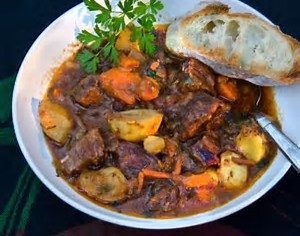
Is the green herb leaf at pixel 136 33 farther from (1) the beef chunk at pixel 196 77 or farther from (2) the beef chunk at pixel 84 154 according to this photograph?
(2) the beef chunk at pixel 84 154

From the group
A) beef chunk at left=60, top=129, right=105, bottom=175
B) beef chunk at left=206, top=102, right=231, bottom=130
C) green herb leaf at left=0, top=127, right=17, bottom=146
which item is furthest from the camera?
green herb leaf at left=0, top=127, right=17, bottom=146

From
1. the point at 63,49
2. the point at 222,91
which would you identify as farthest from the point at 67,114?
the point at 222,91

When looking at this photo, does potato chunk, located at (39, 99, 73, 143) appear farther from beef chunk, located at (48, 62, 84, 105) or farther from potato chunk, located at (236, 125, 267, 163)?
potato chunk, located at (236, 125, 267, 163)

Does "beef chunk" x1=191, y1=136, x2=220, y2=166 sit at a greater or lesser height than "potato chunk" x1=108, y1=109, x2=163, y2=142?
lesser

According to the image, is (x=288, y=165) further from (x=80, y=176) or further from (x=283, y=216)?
(x=80, y=176)

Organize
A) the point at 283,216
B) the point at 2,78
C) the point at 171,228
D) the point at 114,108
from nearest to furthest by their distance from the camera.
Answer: the point at 171,228, the point at 283,216, the point at 114,108, the point at 2,78

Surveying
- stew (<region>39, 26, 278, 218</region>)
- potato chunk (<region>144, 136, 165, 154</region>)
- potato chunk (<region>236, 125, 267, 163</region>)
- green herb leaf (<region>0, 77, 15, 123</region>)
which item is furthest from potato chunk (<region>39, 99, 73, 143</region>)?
potato chunk (<region>236, 125, 267, 163</region>)

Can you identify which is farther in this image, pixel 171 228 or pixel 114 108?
pixel 114 108
